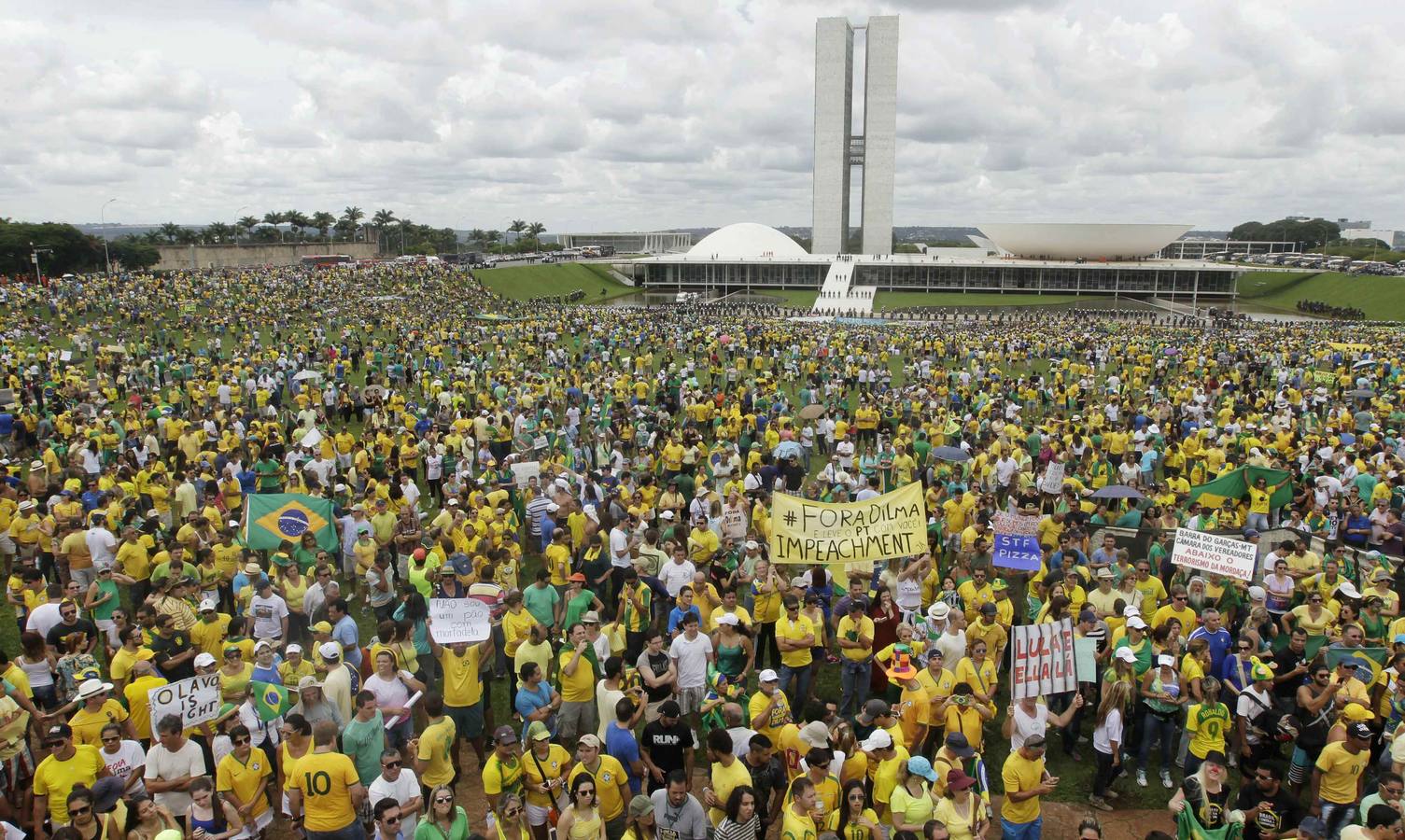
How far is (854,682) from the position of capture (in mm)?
7547

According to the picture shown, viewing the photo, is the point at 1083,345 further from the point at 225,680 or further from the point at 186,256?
the point at 186,256

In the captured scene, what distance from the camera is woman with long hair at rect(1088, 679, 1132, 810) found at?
652cm

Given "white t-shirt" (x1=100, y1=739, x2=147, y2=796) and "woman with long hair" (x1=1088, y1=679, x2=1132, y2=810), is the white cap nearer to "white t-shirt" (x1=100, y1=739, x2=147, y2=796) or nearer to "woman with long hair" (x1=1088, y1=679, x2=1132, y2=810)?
"woman with long hair" (x1=1088, y1=679, x2=1132, y2=810)

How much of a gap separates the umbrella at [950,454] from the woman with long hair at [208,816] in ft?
34.4

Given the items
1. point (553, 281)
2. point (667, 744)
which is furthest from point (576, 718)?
point (553, 281)

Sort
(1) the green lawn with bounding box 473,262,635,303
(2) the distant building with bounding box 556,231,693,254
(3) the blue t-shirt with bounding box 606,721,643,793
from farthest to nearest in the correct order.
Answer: (2) the distant building with bounding box 556,231,693,254 < (1) the green lawn with bounding box 473,262,635,303 < (3) the blue t-shirt with bounding box 606,721,643,793

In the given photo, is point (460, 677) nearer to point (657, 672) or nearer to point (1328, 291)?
point (657, 672)

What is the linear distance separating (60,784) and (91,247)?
6915 cm

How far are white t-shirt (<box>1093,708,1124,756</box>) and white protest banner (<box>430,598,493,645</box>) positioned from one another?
4.60m

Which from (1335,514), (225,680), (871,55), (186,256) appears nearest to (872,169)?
(871,55)

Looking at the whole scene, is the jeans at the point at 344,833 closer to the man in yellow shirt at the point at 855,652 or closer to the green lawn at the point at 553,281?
the man in yellow shirt at the point at 855,652

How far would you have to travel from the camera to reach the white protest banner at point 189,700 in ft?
19.5

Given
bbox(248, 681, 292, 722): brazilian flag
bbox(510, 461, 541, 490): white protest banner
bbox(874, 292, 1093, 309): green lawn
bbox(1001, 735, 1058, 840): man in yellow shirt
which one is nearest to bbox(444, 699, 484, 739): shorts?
bbox(248, 681, 292, 722): brazilian flag

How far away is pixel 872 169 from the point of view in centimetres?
10062
